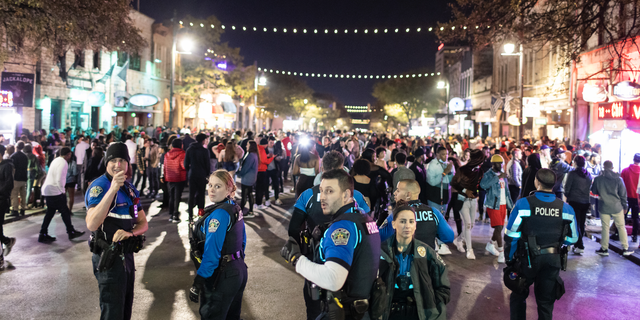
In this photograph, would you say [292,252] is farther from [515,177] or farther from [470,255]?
[515,177]

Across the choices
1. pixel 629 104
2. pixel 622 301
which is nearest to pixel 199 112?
pixel 629 104

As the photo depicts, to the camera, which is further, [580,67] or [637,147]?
[580,67]

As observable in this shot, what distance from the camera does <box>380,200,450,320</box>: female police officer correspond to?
11.7 feet

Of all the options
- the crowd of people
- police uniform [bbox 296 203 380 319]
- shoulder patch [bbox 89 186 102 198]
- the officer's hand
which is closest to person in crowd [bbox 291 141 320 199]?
the crowd of people

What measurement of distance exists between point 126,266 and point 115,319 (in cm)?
46

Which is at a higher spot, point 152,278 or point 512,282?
point 512,282

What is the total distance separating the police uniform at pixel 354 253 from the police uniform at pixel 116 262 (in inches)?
81.8

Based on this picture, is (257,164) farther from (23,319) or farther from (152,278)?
(23,319)

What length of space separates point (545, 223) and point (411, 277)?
2.30 m

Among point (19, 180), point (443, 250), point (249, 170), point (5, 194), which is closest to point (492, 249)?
point (443, 250)

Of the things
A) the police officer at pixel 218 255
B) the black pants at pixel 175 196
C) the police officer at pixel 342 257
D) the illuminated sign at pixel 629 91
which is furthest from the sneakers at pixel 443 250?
the illuminated sign at pixel 629 91

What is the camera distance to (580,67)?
22.2 metres

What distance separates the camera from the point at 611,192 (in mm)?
8867

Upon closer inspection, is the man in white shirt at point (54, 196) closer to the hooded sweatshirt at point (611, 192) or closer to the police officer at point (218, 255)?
the police officer at point (218, 255)
